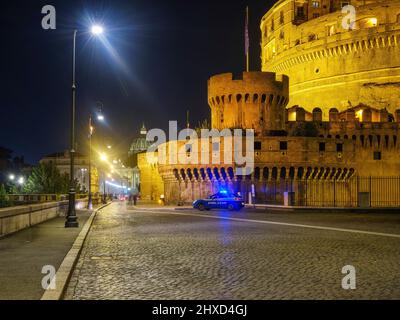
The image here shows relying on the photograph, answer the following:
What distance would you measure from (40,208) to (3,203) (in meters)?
8.76

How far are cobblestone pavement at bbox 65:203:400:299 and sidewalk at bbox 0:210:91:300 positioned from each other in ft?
1.65

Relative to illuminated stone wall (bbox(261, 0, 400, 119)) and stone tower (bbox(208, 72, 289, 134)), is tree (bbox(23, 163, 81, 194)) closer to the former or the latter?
stone tower (bbox(208, 72, 289, 134))

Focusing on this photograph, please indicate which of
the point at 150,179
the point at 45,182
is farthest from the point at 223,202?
the point at 150,179

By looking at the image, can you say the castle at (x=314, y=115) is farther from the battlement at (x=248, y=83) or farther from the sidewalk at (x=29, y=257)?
the sidewalk at (x=29, y=257)

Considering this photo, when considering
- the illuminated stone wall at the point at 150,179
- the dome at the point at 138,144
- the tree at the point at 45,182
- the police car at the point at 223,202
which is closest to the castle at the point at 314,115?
the illuminated stone wall at the point at 150,179

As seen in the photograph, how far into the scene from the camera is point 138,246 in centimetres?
1228

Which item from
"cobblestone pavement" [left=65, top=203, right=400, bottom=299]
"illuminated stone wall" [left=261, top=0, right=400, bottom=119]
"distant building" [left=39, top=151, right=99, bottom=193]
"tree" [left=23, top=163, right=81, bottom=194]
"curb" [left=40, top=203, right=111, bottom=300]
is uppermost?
"illuminated stone wall" [left=261, top=0, right=400, bottom=119]

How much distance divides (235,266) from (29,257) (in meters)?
3.83

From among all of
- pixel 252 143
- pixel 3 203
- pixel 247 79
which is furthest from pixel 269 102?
pixel 3 203

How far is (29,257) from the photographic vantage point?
32.2 feet

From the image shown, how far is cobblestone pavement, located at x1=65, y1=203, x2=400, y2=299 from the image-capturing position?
22.9 ft

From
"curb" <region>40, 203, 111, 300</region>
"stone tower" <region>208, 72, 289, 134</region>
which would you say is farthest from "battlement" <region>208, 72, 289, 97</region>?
"curb" <region>40, 203, 111, 300</region>

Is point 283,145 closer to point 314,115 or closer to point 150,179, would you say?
point 314,115

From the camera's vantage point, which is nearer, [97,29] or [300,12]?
[97,29]
